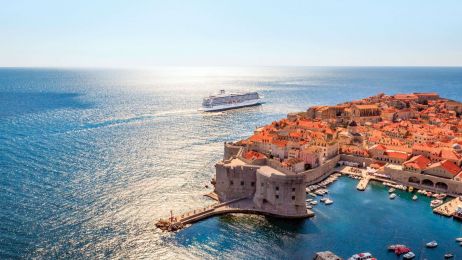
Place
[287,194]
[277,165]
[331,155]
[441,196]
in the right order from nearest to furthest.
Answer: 1. [287,194]
2. [277,165]
3. [441,196]
4. [331,155]

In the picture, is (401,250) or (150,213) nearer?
(401,250)

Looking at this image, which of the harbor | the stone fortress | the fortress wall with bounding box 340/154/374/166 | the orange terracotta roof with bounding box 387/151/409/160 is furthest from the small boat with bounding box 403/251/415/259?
the orange terracotta roof with bounding box 387/151/409/160

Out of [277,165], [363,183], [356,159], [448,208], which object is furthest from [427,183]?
[277,165]

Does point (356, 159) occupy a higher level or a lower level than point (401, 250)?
higher

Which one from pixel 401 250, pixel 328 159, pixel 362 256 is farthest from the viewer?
pixel 328 159

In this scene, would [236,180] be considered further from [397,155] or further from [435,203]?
[397,155]

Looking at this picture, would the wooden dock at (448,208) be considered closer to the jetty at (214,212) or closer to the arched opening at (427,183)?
the arched opening at (427,183)

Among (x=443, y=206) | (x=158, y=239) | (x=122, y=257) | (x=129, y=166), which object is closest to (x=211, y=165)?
(x=129, y=166)

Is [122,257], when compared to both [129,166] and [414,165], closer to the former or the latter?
[129,166]
